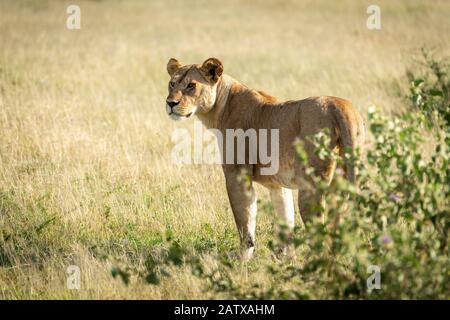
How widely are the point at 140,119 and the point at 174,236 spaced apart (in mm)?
4257

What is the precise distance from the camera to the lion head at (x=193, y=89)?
633 centimetres

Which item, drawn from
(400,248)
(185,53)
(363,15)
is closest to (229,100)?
(400,248)

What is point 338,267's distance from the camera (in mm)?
4895

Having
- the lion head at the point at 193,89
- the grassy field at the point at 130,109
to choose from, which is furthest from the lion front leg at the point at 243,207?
the lion head at the point at 193,89

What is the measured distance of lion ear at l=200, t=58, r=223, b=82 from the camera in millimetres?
6434

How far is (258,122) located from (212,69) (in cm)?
65

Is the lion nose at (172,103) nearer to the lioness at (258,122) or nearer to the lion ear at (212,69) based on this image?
the lioness at (258,122)

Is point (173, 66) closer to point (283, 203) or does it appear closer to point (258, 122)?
point (258, 122)

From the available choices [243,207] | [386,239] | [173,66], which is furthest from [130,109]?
[386,239]

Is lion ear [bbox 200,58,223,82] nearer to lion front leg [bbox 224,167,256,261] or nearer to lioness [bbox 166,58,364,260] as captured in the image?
lioness [bbox 166,58,364,260]

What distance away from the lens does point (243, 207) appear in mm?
6129

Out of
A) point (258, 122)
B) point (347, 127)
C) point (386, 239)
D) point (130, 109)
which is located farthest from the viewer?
point (130, 109)

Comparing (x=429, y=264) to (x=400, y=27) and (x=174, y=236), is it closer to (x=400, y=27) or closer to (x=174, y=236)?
(x=174, y=236)

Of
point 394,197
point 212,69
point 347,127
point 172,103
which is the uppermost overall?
point 212,69
